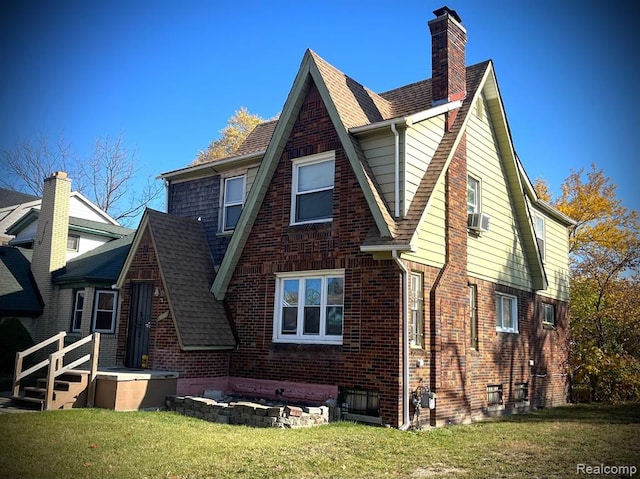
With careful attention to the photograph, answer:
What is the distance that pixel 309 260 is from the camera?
1302 cm

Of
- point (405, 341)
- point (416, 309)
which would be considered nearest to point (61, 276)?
point (416, 309)

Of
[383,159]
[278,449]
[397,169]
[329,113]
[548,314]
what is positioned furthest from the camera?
[548,314]

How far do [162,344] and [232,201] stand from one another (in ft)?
15.9

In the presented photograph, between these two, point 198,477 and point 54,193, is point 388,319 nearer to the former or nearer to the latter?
point 198,477

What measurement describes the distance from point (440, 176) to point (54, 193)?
15541 millimetres

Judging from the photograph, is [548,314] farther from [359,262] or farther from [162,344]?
[162,344]

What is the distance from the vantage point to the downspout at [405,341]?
1123 centimetres

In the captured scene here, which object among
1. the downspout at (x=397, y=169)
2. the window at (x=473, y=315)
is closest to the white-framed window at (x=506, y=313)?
the window at (x=473, y=315)

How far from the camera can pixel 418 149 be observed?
12.6 metres

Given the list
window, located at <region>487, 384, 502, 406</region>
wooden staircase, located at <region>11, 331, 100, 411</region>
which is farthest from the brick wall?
window, located at <region>487, 384, 502, 406</region>

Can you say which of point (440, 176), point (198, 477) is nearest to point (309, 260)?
point (440, 176)

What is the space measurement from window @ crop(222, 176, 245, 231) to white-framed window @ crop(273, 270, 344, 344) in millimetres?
3397

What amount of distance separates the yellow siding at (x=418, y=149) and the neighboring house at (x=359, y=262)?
0.05 meters

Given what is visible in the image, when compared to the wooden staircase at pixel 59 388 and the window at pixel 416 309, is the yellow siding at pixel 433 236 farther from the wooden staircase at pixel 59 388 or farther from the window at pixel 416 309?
the wooden staircase at pixel 59 388
